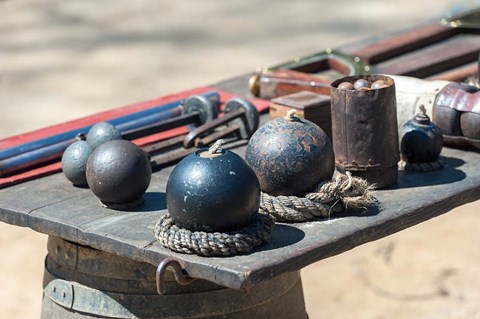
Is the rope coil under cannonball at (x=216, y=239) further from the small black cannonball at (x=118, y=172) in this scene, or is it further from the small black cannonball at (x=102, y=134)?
the small black cannonball at (x=102, y=134)

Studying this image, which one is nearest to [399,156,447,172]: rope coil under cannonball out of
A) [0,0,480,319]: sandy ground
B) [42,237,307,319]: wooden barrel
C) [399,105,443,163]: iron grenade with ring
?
[399,105,443,163]: iron grenade with ring

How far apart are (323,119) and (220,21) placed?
5.54m

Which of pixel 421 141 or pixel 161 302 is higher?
pixel 421 141

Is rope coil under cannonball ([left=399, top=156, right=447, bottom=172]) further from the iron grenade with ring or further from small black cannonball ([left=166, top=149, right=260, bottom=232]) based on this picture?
small black cannonball ([left=166, top=149, right=260, bottom=232])

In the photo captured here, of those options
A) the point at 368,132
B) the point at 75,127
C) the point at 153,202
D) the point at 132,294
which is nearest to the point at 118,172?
the point at 153,202

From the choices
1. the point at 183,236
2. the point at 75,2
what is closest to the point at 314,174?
the point at 183,236

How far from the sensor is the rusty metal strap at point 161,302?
2816 mm

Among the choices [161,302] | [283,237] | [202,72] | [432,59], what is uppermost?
[432,59]

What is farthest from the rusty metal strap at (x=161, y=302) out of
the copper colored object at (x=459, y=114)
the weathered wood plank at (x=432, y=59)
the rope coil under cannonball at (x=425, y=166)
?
the weathered wood plank at (x=432, y=59)

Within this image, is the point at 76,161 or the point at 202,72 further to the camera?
the point at 202,72

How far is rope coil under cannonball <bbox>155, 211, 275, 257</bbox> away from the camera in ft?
7.99

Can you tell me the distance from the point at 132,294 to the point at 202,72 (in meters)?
4.69

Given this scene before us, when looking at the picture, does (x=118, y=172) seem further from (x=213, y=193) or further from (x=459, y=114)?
(x=459, y=114)

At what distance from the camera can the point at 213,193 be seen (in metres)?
2.45
